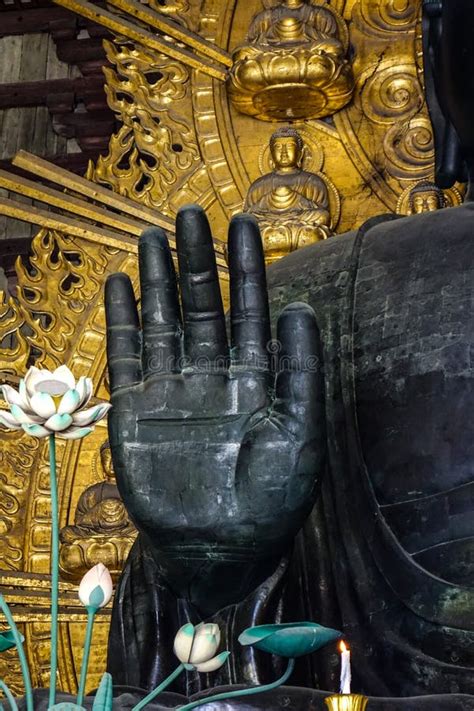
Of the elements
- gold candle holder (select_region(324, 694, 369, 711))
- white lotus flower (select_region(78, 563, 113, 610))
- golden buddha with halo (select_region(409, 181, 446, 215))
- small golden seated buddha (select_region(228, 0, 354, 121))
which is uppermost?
small golden seated buddha (select_region(228, 0, 354, 121))

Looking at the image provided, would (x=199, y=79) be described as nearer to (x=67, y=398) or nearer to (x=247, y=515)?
(x=247, y=515)

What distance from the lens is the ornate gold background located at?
11.2 feet

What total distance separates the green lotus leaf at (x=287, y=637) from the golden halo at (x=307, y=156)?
203 centimetres

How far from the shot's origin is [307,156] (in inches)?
137

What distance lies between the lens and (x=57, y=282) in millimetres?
3580

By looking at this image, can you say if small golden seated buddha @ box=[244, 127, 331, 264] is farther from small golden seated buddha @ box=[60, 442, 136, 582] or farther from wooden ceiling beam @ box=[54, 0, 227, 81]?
small golden seated buddha @ box=[60, 442, 136, 582]

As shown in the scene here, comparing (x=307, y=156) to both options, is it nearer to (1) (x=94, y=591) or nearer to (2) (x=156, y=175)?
(2) (x=156, y=175)

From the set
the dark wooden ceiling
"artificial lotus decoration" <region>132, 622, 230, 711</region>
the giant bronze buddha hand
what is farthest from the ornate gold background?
"artificial lotus decoration" <region>132, 622, 230, 711</region>

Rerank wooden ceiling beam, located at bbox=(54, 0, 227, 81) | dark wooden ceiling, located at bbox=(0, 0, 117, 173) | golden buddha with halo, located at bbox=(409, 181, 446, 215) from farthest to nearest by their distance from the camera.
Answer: dark wooden ceiling, located at bbox=(0, 0, 117, 173) < wooden ceiling beam, located at bbox=(54, 0, 227, 81) < golden buddha with halo, located at bbox=(409, 181, 446, 215)

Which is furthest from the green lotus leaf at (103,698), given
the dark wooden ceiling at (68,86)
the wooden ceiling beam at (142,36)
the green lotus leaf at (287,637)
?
the dark wooden ceiling at (68,86)

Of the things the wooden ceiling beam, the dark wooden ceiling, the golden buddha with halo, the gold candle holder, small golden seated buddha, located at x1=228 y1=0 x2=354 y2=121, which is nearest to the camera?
the gold candle holder

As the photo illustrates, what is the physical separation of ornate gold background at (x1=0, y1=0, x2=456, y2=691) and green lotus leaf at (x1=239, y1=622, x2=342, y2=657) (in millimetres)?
1849

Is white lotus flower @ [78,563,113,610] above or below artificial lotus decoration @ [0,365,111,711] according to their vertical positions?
below

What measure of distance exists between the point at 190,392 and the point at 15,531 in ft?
5.18
